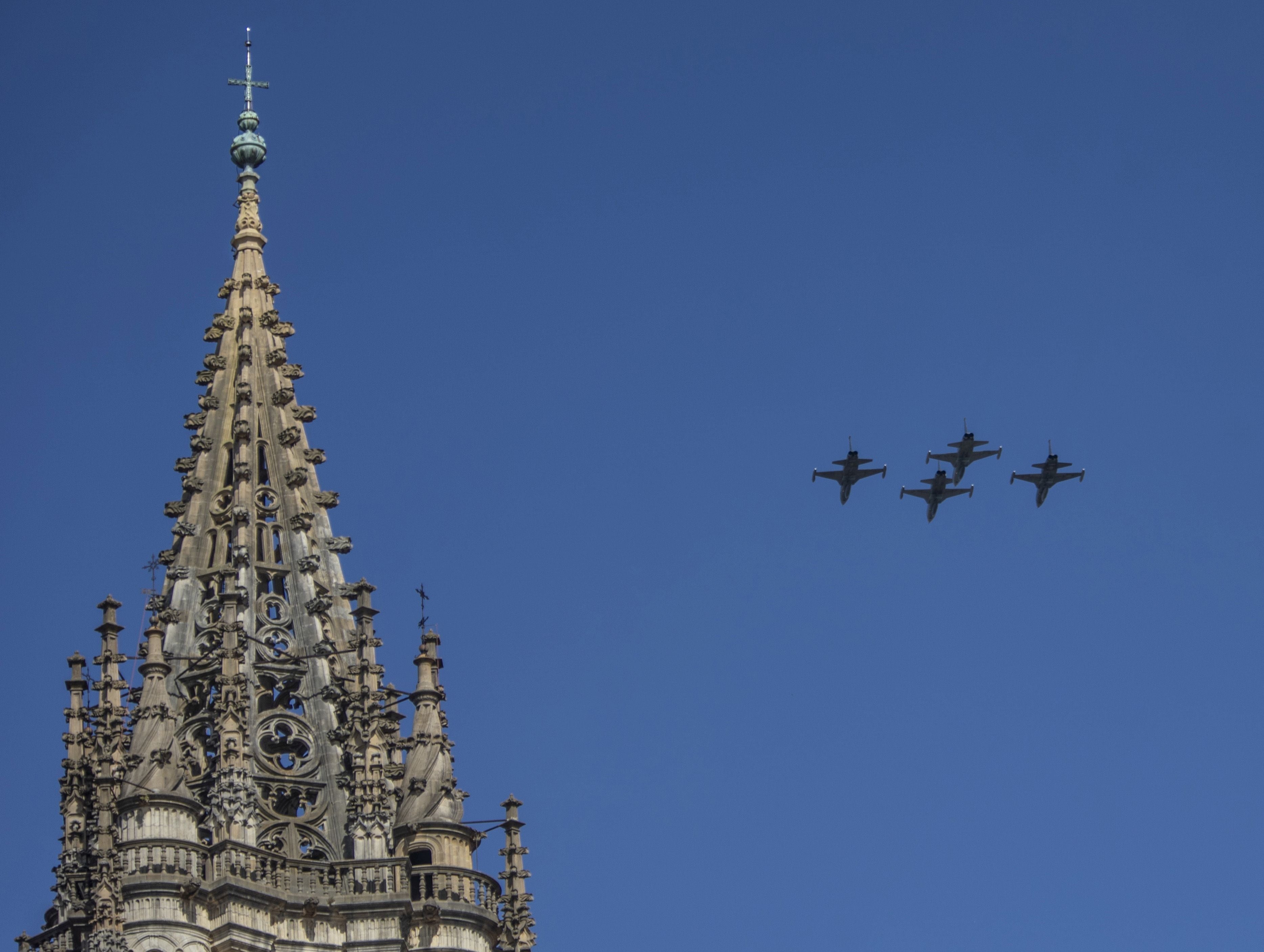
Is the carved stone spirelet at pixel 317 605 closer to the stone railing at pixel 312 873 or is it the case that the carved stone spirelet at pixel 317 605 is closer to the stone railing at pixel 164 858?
the stone railing at pixel 312 873

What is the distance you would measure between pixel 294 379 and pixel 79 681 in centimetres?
1610

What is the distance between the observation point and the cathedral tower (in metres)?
97.0

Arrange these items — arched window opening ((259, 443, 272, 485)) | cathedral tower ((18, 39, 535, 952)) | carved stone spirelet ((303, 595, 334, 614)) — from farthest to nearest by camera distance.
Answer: arched window opening ((259, 443, 272, 485))
carved stone spirelet ((303, 595, 334, 614))
cathedral tower ((18, 39, 535, 952))

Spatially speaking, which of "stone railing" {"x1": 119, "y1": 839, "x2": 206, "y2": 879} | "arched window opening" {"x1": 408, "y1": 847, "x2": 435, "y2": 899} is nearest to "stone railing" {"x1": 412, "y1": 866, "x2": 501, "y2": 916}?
"arched window opening" {"x1": 408, "y1": 847, "x2": 435, "y2": 899}

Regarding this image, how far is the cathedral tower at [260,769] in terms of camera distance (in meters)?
97.0

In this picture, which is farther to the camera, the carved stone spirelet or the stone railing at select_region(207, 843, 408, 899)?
the carved stone spirelet

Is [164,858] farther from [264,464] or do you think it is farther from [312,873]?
[264,464]

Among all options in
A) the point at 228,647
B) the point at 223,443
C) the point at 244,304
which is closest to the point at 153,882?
the point at 228,647

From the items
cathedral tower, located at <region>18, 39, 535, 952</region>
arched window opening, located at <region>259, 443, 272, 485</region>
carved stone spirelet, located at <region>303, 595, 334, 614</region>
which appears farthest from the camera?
arched window opening, located at <region>259, 443, 272, 485</region>

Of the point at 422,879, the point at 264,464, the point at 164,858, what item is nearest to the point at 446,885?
the point at 422,879

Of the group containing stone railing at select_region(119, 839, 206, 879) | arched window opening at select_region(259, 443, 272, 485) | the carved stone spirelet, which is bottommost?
stone railing at select_region(119, 839, 206, 879)

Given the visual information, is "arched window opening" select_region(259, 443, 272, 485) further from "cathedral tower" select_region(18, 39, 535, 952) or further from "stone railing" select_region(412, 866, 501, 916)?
"stone railing" select_region(412, 866, 501, 916)

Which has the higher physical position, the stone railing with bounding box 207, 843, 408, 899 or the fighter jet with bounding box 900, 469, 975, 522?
the fighter jet with bounding box 900, 469, 975, 522

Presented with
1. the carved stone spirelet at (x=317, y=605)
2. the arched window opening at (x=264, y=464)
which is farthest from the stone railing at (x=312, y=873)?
the arched window opening at (x=264, y=464)
